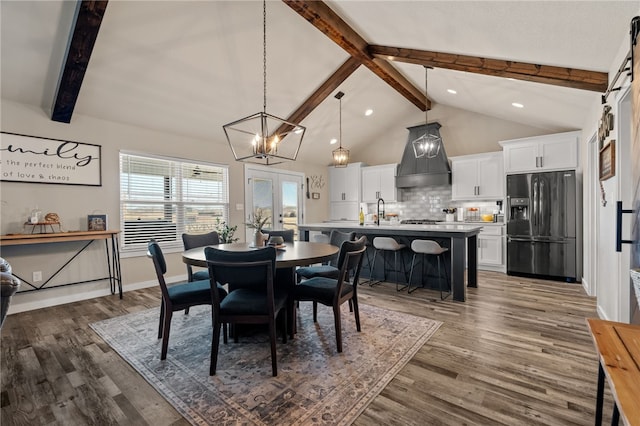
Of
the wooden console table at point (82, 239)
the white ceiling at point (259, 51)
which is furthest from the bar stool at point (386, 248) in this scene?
the wooden console table at point (82, 239)

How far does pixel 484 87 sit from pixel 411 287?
10.3ft

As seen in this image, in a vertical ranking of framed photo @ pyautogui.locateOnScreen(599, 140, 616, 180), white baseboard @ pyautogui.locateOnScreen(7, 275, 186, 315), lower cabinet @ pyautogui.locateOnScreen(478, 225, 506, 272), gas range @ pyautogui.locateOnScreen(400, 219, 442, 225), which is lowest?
white baseboard @ pyautogui.locateOnScreen(7, 275, 186, 315)

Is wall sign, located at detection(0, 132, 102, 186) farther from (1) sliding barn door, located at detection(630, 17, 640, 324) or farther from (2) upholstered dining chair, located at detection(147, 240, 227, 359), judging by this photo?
(1) sliding barn door, located at detection(630, 17, 640, 324)

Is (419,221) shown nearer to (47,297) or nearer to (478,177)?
(478,177)

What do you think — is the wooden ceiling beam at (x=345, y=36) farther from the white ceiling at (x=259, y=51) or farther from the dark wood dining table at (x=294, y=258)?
the dark wood dining table at (x=294, y=258)

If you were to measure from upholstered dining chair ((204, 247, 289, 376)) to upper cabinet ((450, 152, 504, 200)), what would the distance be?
4969 millimetres

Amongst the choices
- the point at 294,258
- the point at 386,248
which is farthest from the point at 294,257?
the point at 386,248

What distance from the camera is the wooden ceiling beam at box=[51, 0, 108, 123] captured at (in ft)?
8.70

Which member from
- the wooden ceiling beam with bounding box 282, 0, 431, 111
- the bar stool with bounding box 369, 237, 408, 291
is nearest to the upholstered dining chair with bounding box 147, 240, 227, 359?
the bar stool with bounding box 369, 237, 408, 291

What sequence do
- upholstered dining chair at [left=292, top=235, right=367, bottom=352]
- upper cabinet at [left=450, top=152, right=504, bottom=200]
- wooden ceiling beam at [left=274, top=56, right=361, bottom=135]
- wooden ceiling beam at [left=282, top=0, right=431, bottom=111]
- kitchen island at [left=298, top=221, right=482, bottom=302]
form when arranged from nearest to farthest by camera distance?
upholstered dining chair at [left=292, top=235, right=367, bottom=352]
wooden ceiling beam at [left=282, top=0, right=431, bottom=111]
kitchen island at [left=298, top=221, right=482, bottom=302]
wooden ceiling beam at [left=274, top=56, right=361, bottom=135]
upper cabinet at [left=450, top=152, right=504, bottom=200]

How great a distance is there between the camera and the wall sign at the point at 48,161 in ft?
11.3

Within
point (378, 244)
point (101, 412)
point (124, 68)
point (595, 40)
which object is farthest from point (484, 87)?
point (101, 412)

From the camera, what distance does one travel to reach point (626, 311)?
244 centimetres

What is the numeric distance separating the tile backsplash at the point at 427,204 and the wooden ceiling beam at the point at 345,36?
2214 mm
